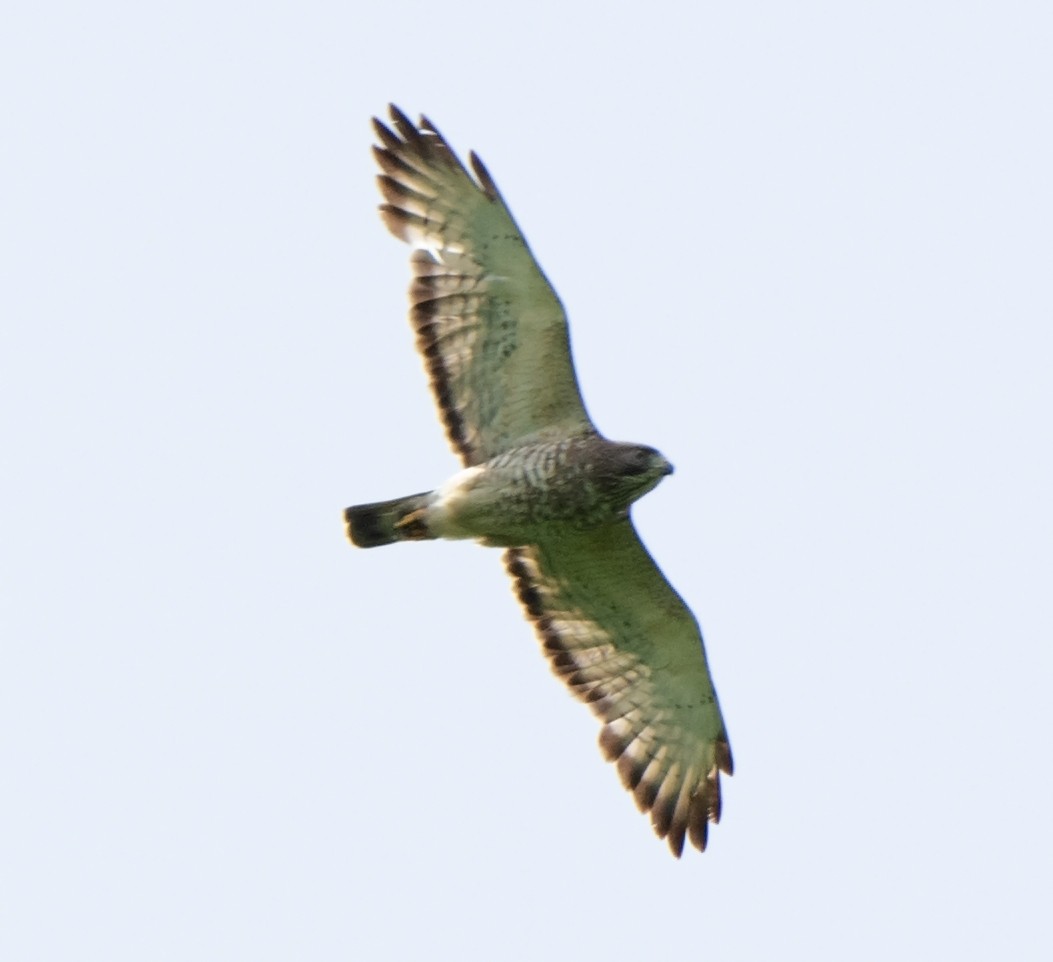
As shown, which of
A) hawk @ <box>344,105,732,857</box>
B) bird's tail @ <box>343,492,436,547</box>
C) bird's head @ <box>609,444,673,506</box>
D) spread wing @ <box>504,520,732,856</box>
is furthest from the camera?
spread wing @ <box>504,520,732,856</box>

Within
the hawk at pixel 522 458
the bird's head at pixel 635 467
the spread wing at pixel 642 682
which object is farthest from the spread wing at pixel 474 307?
the spread wing at pixel 642 682

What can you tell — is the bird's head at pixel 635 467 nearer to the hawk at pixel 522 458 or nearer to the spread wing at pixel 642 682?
the hawk at pixel 522 458

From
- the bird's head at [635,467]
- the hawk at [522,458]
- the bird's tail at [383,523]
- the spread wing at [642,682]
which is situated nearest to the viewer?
the bird's head at [635,467]

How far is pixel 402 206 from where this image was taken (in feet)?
42.7

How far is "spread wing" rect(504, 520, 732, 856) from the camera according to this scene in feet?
44.3

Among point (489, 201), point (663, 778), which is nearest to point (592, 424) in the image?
point (489, 201)

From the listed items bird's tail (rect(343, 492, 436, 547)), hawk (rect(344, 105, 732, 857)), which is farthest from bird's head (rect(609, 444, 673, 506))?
bird's tail (rect(343, 492, 436, 547))

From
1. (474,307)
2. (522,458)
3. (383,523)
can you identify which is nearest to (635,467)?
(522,458)

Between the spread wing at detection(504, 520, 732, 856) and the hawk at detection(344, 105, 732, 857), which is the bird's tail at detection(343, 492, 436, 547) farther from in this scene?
the spread wing at detection(504, 520, 732, 856)

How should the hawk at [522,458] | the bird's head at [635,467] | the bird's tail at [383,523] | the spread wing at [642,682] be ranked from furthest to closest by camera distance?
the spread wing at [642,682]
the bird's tail at [383,523]
the hawk at [522,458]
the bird's head at [635,467]

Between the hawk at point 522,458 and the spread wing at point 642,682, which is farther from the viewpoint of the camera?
the spread wing at point 642,682

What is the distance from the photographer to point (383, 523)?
13.3 meters

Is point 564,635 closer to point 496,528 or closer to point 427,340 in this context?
point 496,528

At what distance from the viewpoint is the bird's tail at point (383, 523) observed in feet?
43.2
